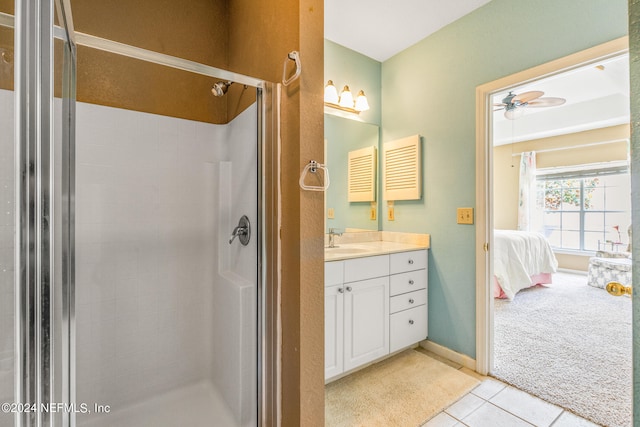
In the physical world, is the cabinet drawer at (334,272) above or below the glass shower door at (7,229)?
below

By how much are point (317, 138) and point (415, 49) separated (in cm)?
184

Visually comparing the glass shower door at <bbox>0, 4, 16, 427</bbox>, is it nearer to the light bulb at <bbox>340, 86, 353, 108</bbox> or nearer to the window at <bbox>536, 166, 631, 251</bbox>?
the light bulb at <bbox>340, 86, 353, 108</bbox>

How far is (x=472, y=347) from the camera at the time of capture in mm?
1979

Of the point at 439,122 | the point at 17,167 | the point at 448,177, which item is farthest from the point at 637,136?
the point at 439,122

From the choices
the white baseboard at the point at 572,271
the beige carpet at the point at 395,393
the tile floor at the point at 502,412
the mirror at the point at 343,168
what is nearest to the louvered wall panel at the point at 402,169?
the mirror at the point at 343,168

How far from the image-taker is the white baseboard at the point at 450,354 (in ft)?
6.49

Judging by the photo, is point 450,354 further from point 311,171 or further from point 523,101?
point 523,101

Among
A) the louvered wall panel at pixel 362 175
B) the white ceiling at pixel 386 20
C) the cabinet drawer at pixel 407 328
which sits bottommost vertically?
the cabinet drawer at pixel 407 328

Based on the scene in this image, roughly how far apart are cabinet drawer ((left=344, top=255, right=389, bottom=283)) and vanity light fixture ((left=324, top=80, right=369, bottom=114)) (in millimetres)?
1250

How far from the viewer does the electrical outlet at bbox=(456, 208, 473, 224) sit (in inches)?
78.4

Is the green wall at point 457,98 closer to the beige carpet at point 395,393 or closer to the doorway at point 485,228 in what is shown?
the doorway at point 485,228

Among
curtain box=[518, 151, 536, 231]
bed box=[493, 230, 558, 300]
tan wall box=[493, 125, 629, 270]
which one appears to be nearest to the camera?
bed box=[493, 230, 558, 300]

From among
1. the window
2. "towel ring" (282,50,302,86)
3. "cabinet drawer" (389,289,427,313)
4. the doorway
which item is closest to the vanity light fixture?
the doorway

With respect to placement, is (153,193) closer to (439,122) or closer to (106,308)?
(106,308)
